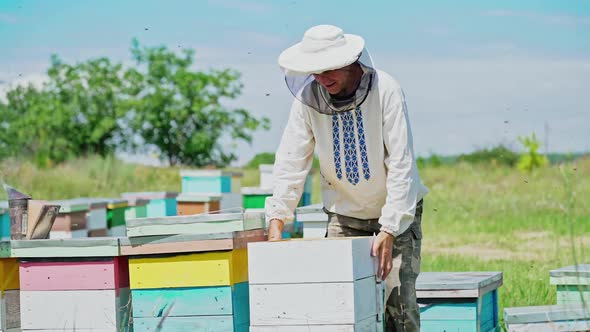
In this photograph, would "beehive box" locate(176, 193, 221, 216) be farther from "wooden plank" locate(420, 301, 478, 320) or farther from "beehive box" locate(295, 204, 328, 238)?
"wooden plank" locate(420, 301, 478, 320)

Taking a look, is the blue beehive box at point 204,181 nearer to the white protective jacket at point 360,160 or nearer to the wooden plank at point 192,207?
the wooden plank at point 192,207

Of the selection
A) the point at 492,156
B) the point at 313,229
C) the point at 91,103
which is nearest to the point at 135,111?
the point at 91,103

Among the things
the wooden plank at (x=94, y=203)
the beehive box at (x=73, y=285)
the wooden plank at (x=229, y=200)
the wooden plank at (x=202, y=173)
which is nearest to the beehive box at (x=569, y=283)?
the beehive box at (x=73, y=285)

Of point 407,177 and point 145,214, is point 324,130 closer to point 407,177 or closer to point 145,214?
point 407,177

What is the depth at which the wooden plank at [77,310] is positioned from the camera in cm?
407

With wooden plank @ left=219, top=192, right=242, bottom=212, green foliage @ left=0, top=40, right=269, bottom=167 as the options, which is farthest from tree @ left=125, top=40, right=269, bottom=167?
wooden plank @ left=219, top=192, right=242, bottom=212

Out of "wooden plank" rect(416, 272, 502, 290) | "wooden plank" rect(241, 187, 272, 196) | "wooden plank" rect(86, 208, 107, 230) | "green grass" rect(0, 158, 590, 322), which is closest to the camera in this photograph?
"wooden plank" rect(416, 272, 502, 290)

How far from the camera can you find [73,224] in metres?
8.65

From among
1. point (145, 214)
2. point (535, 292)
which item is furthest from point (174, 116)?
point (535, 292)

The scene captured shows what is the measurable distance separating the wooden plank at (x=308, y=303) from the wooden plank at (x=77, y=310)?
1.00 metres

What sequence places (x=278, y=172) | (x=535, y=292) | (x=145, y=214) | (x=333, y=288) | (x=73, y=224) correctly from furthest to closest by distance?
(x=145, y=214) → (x=73, y=224) → (x=535, y=292) → (x=278, y=172) → (x=333, y=288)

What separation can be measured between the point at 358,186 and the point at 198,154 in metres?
21.8

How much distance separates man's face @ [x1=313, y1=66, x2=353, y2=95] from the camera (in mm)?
3516

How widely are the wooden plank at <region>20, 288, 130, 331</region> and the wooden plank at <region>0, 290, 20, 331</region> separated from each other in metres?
0.17
